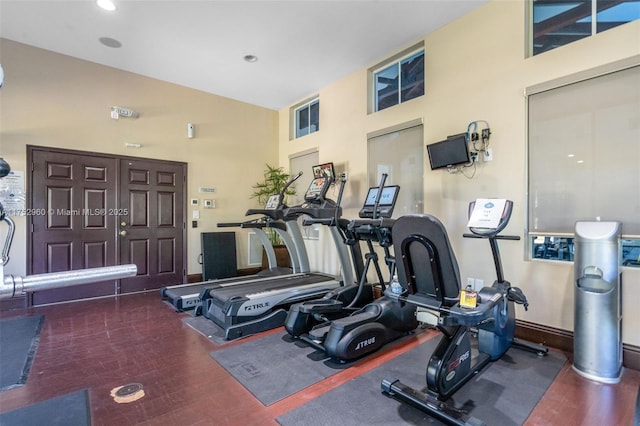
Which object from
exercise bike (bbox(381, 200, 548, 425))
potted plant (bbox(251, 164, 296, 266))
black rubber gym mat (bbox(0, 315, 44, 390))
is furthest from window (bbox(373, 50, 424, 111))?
black rubber gym mat (bbox(0, 315, 44, 390))

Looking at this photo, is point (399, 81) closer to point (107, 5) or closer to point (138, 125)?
point (107, 5)

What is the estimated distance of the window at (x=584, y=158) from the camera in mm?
2736

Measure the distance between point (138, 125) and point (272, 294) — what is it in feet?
12.7

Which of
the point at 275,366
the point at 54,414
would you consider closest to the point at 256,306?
the point at 275,366

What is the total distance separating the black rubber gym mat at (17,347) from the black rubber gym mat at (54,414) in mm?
492

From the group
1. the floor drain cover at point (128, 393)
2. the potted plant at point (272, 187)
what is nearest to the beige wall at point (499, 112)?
the potted plant at point (272, 187)

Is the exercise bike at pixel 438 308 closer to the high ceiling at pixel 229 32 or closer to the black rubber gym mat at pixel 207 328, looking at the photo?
the black rubber gym mat at pixel 207 328

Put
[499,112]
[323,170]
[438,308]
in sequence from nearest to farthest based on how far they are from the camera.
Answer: [438,308], [499,112], [323,170]

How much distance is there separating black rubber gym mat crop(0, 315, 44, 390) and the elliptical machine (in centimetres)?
227

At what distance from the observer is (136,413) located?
6.93 feet

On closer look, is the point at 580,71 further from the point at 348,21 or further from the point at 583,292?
the point at 348,21

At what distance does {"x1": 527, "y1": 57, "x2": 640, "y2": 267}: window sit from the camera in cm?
274

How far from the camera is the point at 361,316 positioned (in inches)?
120

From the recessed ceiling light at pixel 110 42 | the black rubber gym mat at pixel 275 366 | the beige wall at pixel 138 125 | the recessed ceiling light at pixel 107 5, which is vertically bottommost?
the black rubber gym mat at pixel 275 366
